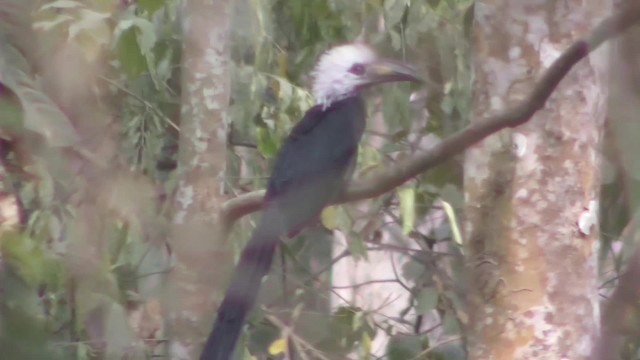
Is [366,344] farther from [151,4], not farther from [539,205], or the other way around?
[151,4]

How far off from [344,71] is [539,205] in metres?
1.15

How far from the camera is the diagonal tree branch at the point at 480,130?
159cm

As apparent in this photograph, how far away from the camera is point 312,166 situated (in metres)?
2.76

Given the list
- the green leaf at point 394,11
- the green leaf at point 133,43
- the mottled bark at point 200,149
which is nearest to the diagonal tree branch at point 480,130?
the mottled bark at point 200,149

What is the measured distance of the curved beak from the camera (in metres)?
2.87

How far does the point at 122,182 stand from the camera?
3.58 ft

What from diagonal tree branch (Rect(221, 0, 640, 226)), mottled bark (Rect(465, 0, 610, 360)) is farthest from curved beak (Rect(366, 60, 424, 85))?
mottled bark (Rect(465, 0, 610, 360))

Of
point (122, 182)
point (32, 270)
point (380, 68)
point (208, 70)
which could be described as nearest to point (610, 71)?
point (122, 182)

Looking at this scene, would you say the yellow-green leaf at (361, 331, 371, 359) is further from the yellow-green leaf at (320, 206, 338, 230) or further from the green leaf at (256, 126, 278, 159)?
the green leaf at (256, 126, 278, 159)

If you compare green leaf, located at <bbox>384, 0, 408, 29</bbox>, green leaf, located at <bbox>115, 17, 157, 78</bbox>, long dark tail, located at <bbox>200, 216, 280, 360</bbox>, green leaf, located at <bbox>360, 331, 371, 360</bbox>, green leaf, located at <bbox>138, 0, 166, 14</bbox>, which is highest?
green leaf, located at <bbox>384, 0, 408, 29</bbox>

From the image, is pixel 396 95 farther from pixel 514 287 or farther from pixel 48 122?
pixel 48 122

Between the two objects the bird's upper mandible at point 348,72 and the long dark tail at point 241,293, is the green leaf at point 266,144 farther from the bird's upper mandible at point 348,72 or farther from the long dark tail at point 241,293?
the long dark tail at point 241,293

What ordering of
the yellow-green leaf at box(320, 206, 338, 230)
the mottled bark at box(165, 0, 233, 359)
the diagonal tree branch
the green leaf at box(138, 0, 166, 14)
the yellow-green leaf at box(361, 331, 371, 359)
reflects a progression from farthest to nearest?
the yellow-green leaf at box(361, 331, 371, 359)
the yellow-green leaf at box(320, 206, 338, 230)
the green leaf at box(138, 0, 166, 14)
the mottled bark at box(165, 0, 233, 359)
the diagonal tree branch

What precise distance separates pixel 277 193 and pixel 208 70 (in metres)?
0.34
